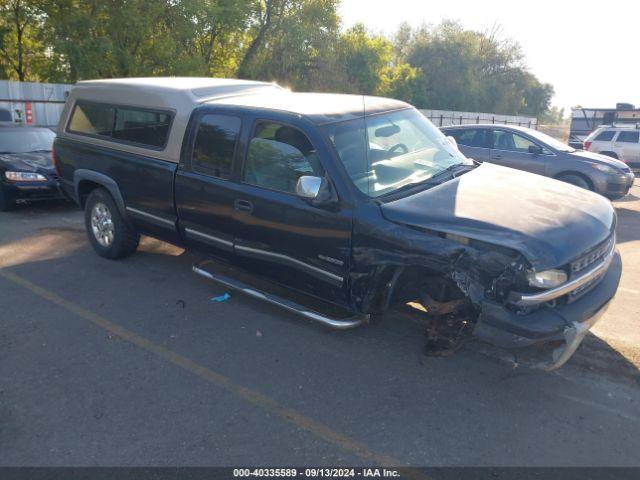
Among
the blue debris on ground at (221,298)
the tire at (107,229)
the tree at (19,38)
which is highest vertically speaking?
the tree at (19,38)

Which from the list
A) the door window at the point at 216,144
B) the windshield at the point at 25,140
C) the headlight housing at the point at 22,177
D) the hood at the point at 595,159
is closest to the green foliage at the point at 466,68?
the hood at the point at 595,159

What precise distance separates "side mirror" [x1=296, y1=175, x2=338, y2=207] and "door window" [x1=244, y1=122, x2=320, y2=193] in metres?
0.19

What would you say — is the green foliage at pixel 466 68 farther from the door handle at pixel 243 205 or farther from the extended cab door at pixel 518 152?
the door handle at pixel 243 205

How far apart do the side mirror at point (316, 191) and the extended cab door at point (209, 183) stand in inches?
35.9

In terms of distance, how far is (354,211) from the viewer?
3846 millimetres

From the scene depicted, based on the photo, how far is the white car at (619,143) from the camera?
16312mm

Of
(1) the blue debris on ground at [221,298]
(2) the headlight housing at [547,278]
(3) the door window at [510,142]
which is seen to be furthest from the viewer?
(3) the door window at [510,142]

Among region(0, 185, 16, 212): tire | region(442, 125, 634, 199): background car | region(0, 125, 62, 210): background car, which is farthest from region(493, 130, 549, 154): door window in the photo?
region(0, 185, 16, 212): tire

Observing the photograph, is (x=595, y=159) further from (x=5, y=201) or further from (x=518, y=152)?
(x=5, y=201)

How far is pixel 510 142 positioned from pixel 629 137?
8.50m

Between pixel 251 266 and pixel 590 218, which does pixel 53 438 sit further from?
pixel 590 218

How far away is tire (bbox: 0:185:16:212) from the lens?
8464 mm

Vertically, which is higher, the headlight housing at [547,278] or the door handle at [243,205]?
the door handle at [243,205]

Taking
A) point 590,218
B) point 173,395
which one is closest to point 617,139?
point 590,218
